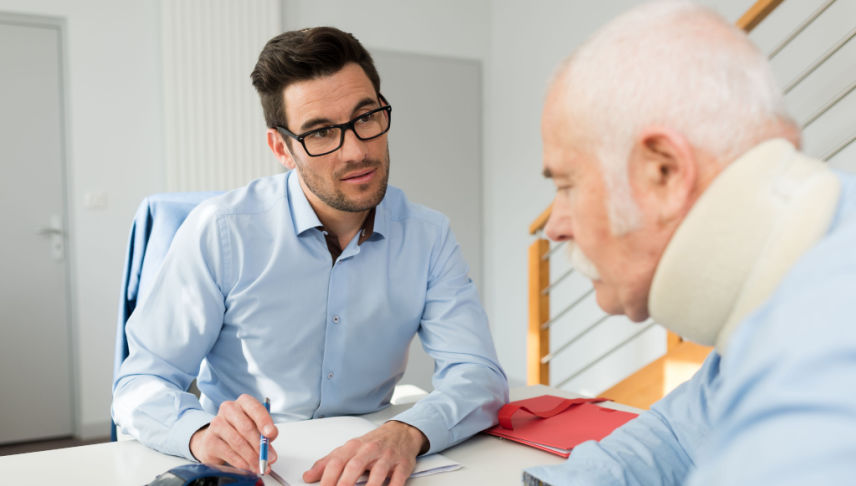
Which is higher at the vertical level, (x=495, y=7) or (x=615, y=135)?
(x=495, y=7)

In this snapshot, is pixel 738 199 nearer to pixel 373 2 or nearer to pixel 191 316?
pixel 191 316

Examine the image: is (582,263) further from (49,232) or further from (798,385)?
(49,232)

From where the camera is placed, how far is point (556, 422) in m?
1.16

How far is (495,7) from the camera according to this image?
190 inches

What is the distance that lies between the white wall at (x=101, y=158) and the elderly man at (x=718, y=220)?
3.60m

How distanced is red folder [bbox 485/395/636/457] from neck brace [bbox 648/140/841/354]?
22.5 inches

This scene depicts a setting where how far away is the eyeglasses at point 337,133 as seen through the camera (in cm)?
139

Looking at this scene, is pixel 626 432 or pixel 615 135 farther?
pixel 626 432

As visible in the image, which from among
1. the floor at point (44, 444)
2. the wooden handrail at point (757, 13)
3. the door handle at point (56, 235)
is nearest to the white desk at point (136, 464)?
the wooden handrail at point (757, 13)

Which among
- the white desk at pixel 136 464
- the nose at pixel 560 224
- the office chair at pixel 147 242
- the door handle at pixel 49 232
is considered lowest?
the white desk at pixel 136 464

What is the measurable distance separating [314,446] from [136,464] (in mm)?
251

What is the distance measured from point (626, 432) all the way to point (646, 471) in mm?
66

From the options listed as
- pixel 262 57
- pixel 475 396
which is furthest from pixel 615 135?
pixel 262 57

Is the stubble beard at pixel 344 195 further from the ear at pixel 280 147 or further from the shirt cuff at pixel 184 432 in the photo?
the shirt cuff at pixel 184 432
